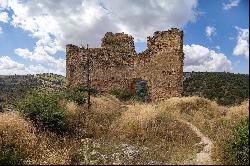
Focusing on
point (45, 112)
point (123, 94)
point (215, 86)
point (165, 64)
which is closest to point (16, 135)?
point (45, 112)

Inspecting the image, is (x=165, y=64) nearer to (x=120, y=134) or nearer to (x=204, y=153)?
(x=120, y=134)

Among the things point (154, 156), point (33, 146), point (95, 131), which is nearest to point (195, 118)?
point (95, 131)

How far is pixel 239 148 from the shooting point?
33.4 ft

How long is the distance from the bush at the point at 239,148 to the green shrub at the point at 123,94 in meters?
13.5

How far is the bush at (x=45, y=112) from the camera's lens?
14141 millimetres

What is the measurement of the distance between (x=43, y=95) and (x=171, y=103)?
21.1 feet

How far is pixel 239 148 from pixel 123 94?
45.9 feet

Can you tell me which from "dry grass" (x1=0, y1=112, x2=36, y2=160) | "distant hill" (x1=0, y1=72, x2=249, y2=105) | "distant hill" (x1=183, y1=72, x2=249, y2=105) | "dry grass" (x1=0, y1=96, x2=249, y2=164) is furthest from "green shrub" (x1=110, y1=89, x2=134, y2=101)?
"distant hill" (x1=183, y1=72, x2=249, y2=105)

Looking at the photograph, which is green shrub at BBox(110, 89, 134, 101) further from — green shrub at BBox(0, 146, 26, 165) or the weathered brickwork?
green shrub at BBox(0, 146, 26, 165)

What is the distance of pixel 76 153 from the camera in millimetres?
11086

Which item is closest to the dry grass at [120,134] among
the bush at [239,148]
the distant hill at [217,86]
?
the bush at [239,148]

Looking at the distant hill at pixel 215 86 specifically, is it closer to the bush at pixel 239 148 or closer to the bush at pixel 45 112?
the bush at pixel 45 112

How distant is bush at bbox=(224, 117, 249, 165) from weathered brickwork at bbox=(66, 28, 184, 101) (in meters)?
12.8

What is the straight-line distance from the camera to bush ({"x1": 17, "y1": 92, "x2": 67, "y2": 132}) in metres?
14.1
